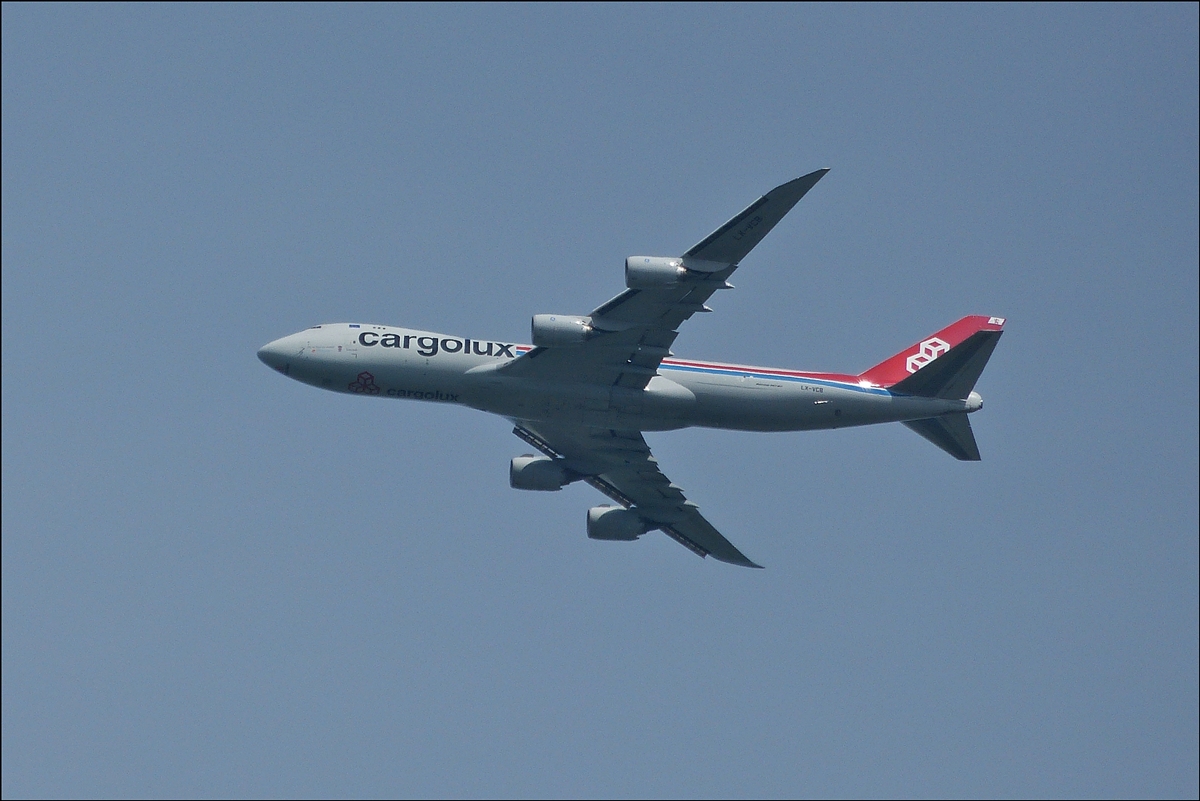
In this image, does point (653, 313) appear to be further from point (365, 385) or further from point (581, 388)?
point (365, 385)

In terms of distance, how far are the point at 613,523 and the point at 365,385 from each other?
53.0ft

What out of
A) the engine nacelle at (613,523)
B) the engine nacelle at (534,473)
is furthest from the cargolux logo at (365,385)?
the engine nacelle at (613,523)

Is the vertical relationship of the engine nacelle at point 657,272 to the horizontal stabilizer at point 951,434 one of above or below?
above

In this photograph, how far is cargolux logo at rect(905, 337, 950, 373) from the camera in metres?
70.8

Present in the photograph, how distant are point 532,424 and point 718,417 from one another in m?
9.51

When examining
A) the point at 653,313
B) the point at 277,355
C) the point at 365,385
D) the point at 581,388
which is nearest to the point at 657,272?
the point at 653,313

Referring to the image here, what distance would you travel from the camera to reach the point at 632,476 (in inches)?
2911

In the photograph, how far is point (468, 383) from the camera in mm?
65438

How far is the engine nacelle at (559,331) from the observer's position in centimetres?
6306

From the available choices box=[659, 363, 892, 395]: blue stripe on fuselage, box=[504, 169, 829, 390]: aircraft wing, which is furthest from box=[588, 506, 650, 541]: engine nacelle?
box=[504, 169, 829, 390]: aircraft wing

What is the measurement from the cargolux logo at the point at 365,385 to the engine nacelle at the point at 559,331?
8.36 m

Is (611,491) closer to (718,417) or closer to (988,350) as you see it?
(718,417)

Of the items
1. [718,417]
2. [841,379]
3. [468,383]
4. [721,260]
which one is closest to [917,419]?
[841,379]

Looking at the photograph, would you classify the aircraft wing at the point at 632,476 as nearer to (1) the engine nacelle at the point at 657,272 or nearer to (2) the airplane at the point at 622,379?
(2) the airplane at the point at 622,379
